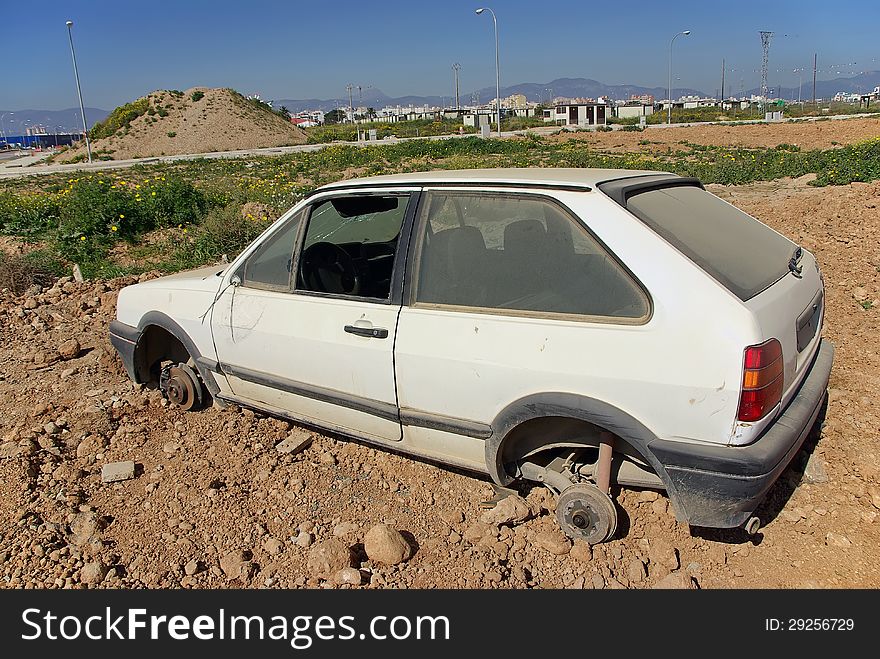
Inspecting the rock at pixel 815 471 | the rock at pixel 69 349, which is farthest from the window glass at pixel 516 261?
the rock at pixel 69 349

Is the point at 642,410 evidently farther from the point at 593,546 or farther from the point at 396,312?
the point at 396,312

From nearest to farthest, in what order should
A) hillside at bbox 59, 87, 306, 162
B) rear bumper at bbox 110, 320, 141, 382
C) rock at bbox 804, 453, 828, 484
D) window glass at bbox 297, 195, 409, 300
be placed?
rock at bbox 804, 453, 828, 484 → window glass at bbox 297, 195, 409, 300 → rear bumper at bbox 110, 320, 141, 382 → hillside at bbox 59, 87, 306, 162

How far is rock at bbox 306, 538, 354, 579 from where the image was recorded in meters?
3.04

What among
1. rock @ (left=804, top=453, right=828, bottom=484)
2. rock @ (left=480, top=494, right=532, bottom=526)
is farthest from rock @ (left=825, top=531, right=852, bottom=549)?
rock @ (left=480, top=494, right=532, bottom=526)

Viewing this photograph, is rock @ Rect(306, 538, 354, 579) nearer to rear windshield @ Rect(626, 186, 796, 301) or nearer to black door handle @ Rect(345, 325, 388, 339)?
black door handle @ Rect(345, 325, 388, 339)

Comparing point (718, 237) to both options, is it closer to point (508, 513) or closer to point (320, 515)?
point (508, 513)

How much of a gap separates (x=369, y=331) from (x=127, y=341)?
7.65 feet

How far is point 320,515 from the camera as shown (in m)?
3.53

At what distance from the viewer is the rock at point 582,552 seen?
308 centimetres

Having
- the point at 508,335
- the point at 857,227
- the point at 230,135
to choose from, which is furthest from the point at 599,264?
the point at 230,135

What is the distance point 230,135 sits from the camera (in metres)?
53.9

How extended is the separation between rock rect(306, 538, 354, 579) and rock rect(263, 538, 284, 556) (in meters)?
0.19

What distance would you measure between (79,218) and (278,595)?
360 inches

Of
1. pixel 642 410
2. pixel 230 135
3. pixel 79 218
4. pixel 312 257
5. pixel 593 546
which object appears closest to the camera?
pixel 642 410
